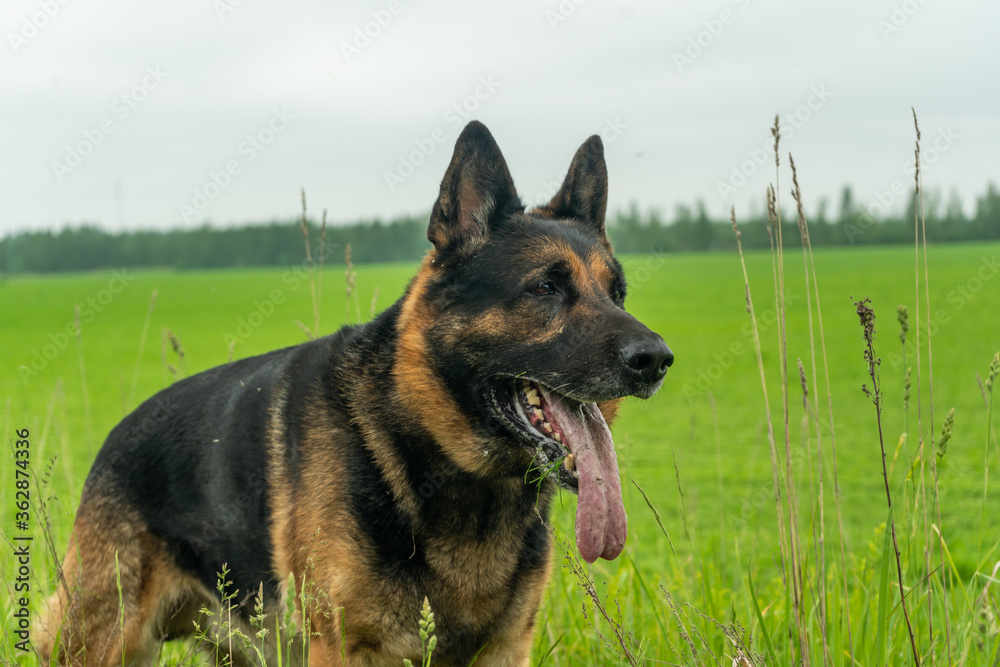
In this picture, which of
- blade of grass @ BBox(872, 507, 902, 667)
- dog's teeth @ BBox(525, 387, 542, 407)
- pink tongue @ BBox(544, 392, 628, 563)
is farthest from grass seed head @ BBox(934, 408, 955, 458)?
dog's teeth @ BBox(525, 387, 542, 407)

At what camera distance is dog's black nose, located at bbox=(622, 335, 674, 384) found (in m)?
2.17

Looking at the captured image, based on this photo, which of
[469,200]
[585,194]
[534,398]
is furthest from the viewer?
[585,194]

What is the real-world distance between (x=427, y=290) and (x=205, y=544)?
4.05 ft

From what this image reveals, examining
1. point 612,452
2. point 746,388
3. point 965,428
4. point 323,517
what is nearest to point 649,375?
point 612,452

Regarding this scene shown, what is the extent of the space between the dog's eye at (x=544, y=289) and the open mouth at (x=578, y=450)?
28 centimetres

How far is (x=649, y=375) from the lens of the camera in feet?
7.25

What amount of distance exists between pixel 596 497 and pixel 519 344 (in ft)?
1.71

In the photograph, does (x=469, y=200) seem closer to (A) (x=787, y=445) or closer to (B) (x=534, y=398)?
(B) (x=534, y=398)

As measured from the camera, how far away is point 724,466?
6.90 meters

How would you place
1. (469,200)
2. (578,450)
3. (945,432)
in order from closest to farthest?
(945,432), (578,450), (469,200)

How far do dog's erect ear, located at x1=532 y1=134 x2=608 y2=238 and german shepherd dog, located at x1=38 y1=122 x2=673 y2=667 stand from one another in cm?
1

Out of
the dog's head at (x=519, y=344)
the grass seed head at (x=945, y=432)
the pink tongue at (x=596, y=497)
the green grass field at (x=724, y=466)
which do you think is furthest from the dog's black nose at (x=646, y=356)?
the grass seed head at (x=945, y=432)

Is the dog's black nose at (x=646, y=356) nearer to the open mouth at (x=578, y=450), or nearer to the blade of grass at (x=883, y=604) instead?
the open mouth at (x=578, y=450)

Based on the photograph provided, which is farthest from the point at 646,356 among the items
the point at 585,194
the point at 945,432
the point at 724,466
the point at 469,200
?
the point at 724,466
